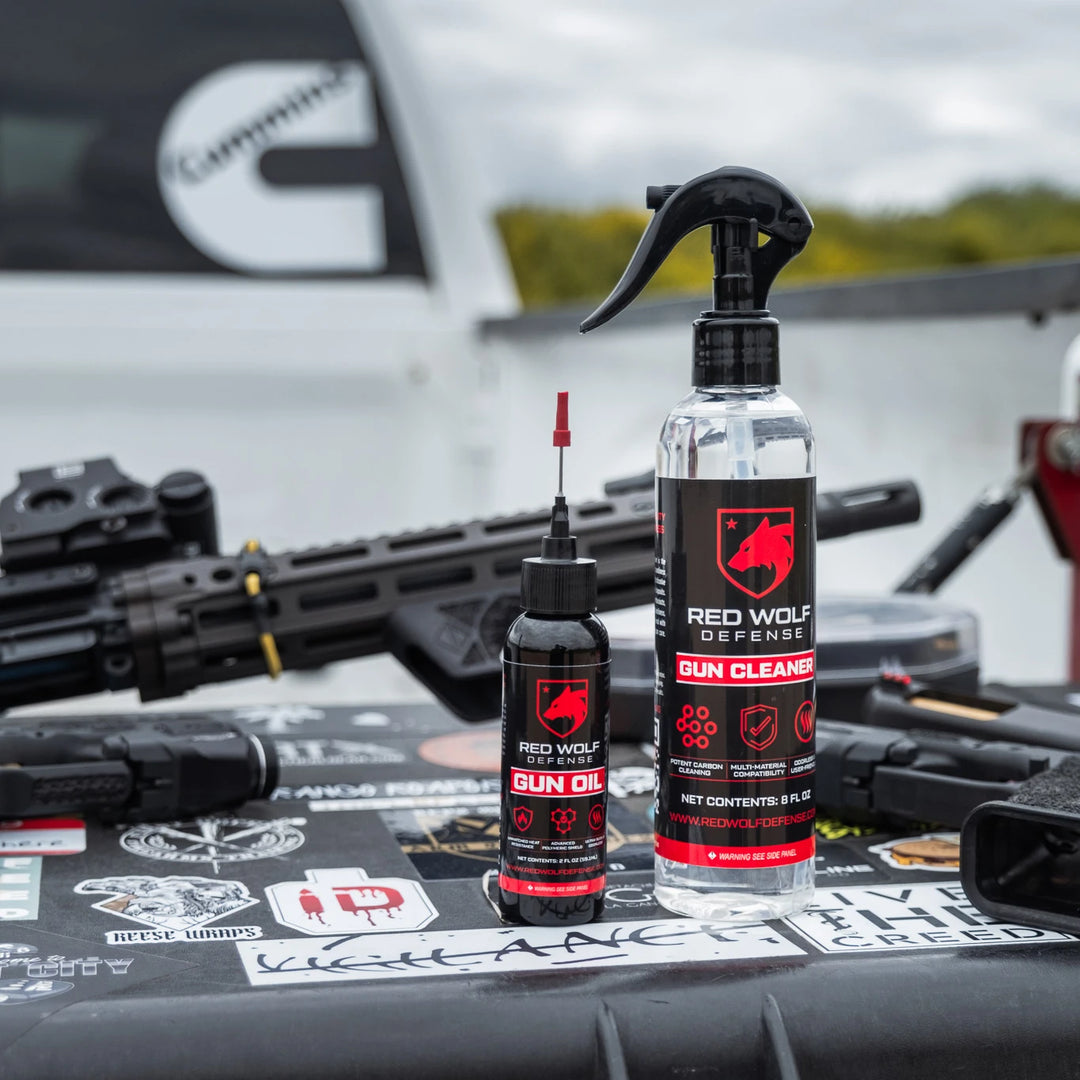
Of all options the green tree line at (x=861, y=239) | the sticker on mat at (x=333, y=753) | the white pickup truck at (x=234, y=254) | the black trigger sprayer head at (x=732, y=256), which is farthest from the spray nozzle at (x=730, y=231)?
the green tree line at (x=861, y=239)

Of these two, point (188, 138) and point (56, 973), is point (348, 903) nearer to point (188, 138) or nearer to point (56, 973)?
point (56, 973)

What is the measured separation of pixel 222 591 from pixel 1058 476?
0.91 m

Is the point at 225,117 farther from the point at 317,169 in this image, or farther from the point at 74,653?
the point at 74,653

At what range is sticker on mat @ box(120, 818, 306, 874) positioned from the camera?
2.61 ft

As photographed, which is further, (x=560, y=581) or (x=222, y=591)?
(x=222, y=591)

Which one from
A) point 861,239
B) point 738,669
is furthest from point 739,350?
point 861,239

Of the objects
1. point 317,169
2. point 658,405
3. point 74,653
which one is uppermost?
Result: point 317,169

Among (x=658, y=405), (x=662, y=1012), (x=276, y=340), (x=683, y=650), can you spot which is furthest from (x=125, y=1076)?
(x=658, y=405)

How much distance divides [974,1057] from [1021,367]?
1349 mm

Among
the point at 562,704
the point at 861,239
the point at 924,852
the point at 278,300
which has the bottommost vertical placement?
the point at 924,852

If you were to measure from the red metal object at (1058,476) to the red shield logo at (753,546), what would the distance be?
92 cm

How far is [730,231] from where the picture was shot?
70 centimetres

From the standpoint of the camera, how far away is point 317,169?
219 centimetres

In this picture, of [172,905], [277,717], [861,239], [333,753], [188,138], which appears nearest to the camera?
[172,905]
